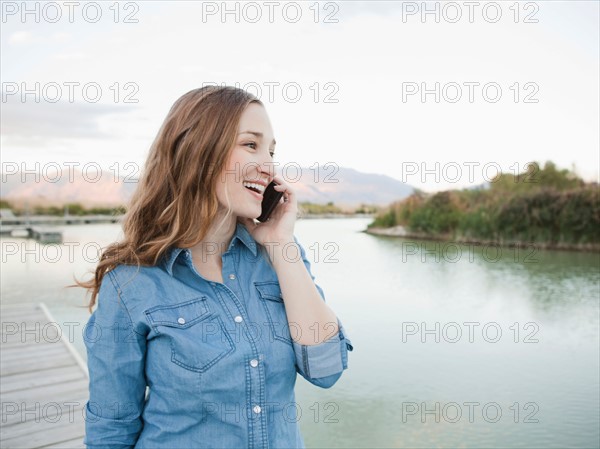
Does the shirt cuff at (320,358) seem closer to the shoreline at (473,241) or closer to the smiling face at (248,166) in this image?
the smiling face at (248,166)

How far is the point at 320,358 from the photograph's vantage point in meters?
0.99

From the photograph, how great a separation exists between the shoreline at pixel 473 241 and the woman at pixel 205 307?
10451 millimetres

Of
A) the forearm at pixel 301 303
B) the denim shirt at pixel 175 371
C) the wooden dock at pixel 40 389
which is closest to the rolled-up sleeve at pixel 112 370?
the denim shirt at pixel 175 371

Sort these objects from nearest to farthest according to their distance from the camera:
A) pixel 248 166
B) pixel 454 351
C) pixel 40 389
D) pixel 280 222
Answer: pixel 248 166, pixel 280 222, pixel 40 389, pixel 454 351

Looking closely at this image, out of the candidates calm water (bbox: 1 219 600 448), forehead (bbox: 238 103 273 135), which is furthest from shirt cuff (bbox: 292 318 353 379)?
calm water (bbox: 1 219 600 448)

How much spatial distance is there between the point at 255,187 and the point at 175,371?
389 mm

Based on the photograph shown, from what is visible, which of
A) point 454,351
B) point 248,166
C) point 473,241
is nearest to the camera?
point 248,166

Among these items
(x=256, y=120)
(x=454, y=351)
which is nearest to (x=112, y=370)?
(x=256, y=120)

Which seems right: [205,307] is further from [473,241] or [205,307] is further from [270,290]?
[473,241]

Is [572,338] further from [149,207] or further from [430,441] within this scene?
[149,207]

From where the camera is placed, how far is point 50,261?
9523 millimetres

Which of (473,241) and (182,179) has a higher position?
(182,179)

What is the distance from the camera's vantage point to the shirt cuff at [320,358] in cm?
98

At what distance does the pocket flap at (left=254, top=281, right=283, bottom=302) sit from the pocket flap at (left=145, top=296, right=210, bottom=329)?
13 cm
